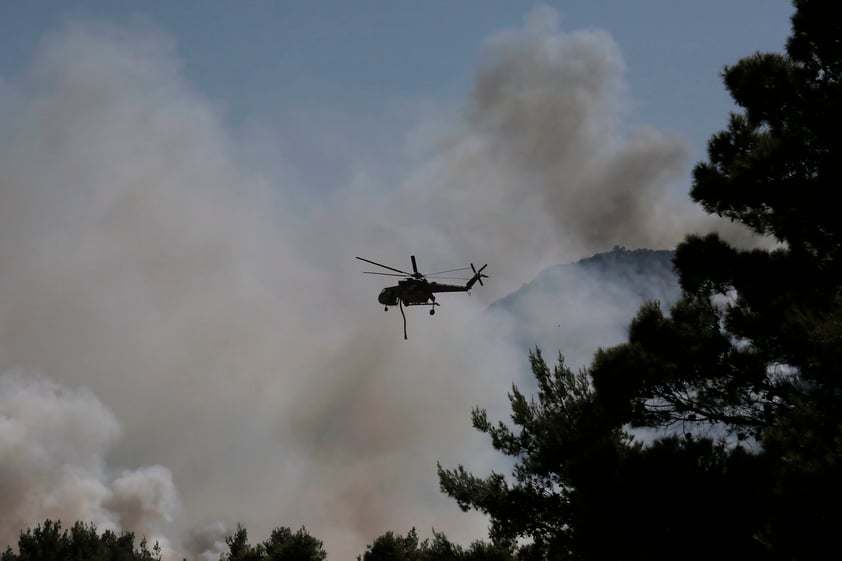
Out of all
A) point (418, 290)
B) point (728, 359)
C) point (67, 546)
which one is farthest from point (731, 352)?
point (67, 546)

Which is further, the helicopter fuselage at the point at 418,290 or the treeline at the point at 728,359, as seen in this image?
the helicopter fuselage at the point at 418,290

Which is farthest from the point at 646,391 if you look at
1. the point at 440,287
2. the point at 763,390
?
the point at 440,287

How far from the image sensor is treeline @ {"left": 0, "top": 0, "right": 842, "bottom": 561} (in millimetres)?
16125

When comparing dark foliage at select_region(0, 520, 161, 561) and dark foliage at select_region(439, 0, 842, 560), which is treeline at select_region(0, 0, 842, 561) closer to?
dark foliage at select_region(439, 0, 842, 560)

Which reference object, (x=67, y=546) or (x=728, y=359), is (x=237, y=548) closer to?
(x=67, y=546)

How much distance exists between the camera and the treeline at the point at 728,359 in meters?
16.1

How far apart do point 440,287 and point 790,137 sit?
23.8 metres

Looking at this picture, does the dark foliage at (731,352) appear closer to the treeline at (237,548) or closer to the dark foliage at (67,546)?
the treeline at (237,548)

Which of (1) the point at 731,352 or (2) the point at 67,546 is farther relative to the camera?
(2) the point at 67,546

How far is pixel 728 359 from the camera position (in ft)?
57.1

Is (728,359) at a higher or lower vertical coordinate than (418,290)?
lower

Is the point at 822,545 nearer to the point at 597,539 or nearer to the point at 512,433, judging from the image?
the point at 597,539

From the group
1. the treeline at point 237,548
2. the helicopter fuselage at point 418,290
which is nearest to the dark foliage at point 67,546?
the treeline at point 237,548

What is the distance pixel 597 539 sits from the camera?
57.0 feet
